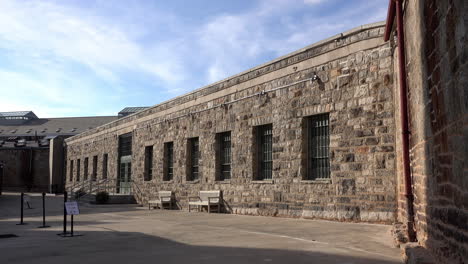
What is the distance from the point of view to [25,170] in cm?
4156

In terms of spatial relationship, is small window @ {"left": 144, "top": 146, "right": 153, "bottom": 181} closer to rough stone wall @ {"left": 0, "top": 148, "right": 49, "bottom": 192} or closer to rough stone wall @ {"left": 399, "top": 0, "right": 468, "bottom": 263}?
rough stone wall @ {"left": 399, "top": 0, "right": 468, "bottom": 263}

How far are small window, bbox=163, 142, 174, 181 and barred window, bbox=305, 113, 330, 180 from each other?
28.4 feet

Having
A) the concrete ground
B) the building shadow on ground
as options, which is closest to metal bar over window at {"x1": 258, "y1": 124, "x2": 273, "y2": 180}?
the concrete ground

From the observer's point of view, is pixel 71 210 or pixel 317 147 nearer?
pixel 71 210

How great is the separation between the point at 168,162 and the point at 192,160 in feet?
7.22

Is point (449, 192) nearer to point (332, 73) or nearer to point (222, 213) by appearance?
point (332, 73)

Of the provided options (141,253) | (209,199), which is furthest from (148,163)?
(141,253)

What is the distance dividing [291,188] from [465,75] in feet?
28.7

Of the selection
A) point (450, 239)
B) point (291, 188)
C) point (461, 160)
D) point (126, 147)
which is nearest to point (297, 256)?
point (450, 239)

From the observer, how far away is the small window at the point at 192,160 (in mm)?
17031

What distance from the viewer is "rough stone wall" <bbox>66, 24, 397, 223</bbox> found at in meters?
9.73

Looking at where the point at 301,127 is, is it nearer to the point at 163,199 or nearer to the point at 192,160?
the point at 192,160

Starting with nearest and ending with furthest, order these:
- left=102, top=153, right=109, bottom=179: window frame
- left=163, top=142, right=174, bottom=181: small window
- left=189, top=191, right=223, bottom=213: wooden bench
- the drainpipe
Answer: the drainpipe
left=189, top=191, right=223, bottom=213: wooden bench
left=163, top=142, right=174, bottom=181: small window
left=102, top=153, right=109, bottom=179: window frame

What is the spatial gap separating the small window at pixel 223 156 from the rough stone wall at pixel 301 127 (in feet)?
0.73
